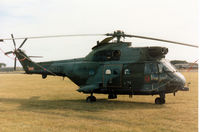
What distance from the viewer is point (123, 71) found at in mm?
14953

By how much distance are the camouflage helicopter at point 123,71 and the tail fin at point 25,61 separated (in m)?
3.17

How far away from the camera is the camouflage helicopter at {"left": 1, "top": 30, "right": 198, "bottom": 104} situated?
14.1 meters

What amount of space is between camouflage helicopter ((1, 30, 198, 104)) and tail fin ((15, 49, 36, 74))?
3.17m

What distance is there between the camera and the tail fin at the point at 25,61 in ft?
63.4

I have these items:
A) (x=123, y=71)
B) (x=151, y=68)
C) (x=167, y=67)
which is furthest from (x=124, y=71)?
(x=167, y=67)

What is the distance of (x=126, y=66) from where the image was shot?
1494 centimetres

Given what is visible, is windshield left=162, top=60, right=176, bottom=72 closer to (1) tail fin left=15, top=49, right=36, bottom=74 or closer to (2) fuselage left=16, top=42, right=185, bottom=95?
(2) fuselage left=16, top=42, right=185, bottom=95

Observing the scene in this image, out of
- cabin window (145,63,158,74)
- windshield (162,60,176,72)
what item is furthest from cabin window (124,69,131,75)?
windshield (162,60,176,72)

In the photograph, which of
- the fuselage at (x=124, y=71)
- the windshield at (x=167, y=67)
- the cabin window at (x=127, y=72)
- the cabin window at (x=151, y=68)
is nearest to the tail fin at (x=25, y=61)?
the fuselage at (x=124, y=71)

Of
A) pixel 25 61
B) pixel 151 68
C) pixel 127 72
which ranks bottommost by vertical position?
pixel 127 72

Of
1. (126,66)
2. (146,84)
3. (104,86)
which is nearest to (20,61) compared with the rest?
(104,86)

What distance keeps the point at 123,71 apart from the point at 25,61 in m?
9.11

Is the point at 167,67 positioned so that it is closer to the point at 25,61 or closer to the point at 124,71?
the point at 124,71

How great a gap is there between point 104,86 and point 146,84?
2.84 meters
